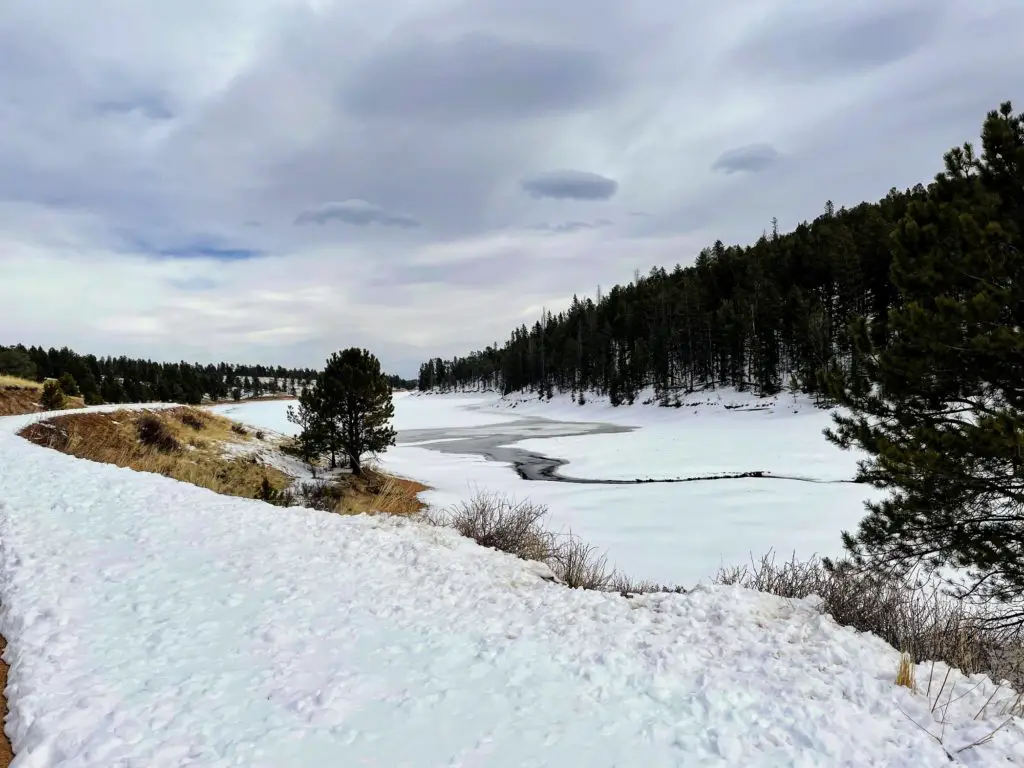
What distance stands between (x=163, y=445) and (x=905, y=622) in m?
23.7

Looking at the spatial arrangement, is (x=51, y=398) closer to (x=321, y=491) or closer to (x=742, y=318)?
(x=321, y=491)

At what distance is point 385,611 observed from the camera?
5.70 m

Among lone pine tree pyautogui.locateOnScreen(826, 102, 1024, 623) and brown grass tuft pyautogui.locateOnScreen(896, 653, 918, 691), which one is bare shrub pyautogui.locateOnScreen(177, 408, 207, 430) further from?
brown grass tuft pyautogui.locateOnScreen(896, 653, 918, 691)

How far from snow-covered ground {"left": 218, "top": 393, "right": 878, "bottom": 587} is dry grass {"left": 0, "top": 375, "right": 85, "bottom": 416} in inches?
618

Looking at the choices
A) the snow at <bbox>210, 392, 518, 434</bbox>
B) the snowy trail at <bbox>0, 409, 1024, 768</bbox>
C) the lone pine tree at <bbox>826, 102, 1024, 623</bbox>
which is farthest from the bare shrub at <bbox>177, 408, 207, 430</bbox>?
the lone pine tree at <bbox>826, 102, 1024, 623</bbox>

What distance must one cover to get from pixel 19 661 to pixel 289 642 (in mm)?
1887

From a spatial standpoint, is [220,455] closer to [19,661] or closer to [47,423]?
[47,423]

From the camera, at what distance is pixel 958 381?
6.66 meters

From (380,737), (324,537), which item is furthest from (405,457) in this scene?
(380,737)

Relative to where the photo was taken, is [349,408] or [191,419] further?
[191,419]

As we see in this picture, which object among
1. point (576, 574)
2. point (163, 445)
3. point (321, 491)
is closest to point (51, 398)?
point (163, 445)

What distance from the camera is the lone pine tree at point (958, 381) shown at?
6.05m

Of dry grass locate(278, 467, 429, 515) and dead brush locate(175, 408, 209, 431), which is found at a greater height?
dead brush locate(175, 408, 209, 431)

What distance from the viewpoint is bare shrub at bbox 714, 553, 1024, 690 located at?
5.22 metres
